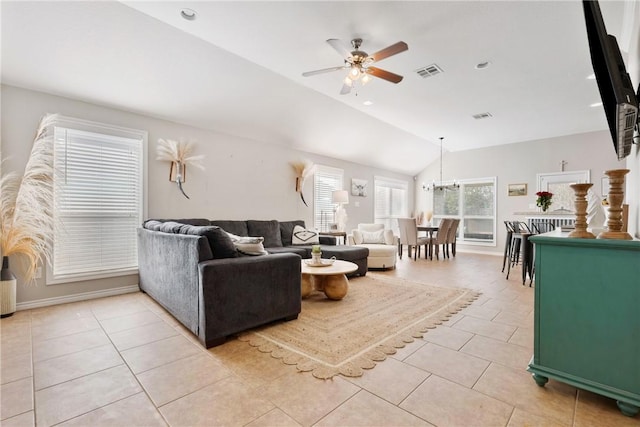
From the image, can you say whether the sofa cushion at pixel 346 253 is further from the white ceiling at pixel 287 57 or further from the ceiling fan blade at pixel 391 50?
the ceiling fan blade at pixel 391 50

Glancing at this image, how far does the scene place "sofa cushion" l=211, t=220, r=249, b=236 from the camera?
15.0 ft

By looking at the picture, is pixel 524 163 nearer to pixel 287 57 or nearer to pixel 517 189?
pixel 517 189

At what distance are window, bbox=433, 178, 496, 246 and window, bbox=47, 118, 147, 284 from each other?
7.37 meters

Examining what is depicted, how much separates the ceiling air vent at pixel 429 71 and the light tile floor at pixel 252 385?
10.4 feet

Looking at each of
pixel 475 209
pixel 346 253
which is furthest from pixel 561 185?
pixel 346 253

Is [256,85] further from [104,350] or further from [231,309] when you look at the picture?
[104,350]

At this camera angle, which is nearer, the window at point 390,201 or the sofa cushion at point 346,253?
the sofa cushion at point 346,253

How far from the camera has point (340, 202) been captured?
6.31 metres

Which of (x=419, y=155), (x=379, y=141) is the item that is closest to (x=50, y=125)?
(x=379, y=141)

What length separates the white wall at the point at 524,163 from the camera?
6441 mm

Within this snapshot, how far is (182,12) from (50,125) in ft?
6.87

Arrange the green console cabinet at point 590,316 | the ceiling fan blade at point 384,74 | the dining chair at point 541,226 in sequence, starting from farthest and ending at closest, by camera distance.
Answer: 1. the dining chair at point 541,226
2. the ceiling fan blade at point 384,74
3. the green console cabinet at point 590,316

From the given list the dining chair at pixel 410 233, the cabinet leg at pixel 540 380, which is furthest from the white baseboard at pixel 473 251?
the cabinet leg at pixel 540 380

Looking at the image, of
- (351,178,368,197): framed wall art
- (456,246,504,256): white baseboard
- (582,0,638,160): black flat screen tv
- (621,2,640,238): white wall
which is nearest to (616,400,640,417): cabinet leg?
(621,2,640,238): white wall
